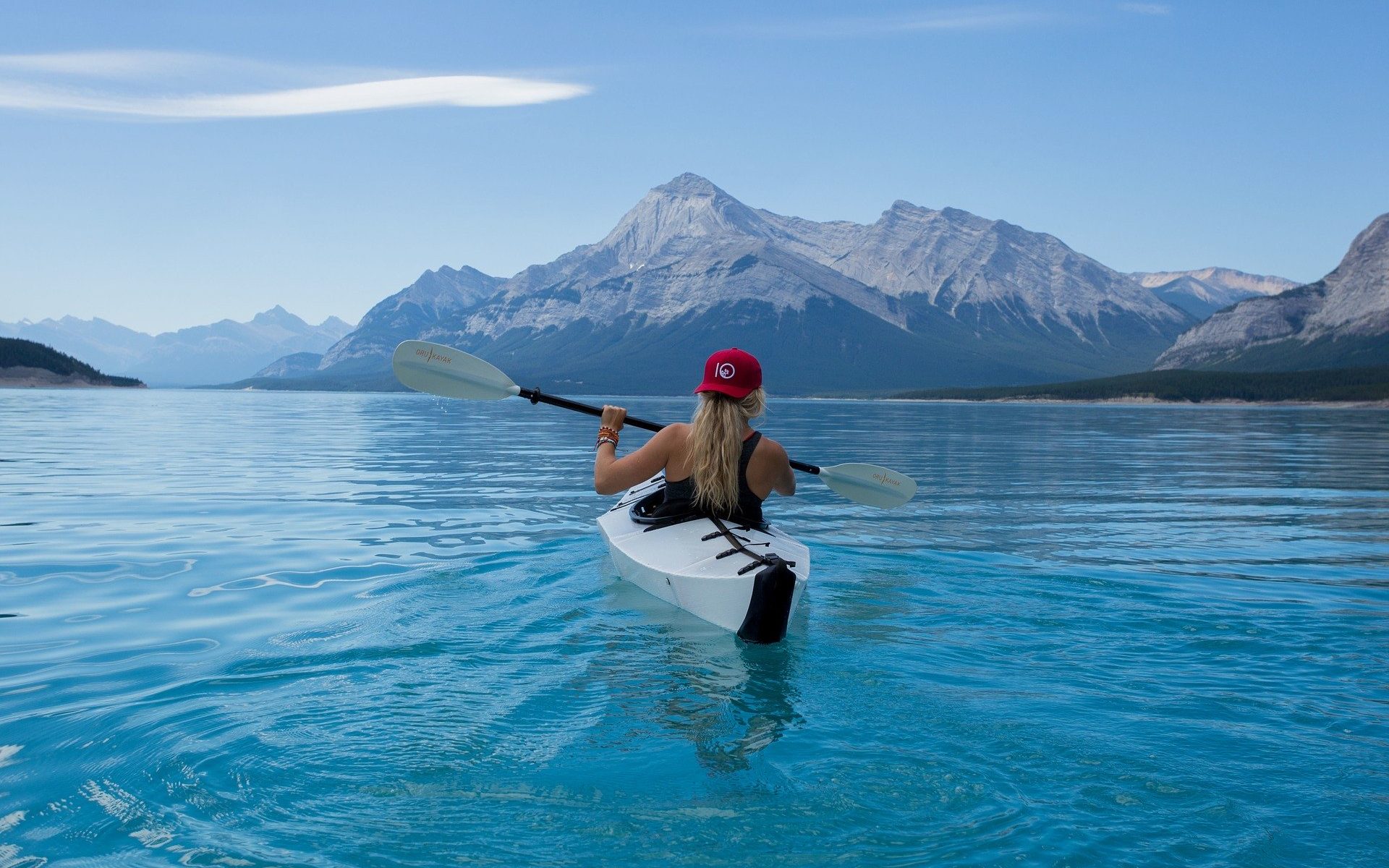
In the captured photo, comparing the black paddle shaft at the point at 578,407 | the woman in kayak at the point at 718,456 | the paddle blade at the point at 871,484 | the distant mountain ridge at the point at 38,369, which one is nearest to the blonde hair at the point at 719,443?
the woman in kayak at the point at 718,456

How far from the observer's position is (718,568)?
27.1 feet

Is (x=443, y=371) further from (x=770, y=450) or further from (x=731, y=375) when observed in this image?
(x=731, y=375)

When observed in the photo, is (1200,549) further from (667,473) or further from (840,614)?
(667,473)

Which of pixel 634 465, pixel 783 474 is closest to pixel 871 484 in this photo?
pixel 783 474

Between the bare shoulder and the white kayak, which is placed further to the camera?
the bare shoulder

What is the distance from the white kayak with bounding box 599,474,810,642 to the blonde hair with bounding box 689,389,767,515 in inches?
13.3

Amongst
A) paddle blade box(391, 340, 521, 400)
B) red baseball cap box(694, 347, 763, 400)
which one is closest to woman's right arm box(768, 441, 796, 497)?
red baseball cap box(694, 347, 763, 400)

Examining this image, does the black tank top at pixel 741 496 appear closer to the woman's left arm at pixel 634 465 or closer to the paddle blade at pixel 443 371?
the woman's left arm at pixel 634 465

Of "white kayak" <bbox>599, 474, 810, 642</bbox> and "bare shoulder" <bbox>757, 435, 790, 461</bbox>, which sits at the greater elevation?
"bare shoulder" <bbox>757, 435, 790, 461</bbox>

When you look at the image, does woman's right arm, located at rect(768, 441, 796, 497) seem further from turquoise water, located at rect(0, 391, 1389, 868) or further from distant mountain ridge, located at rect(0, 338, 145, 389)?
distant mountain ridge, located at rect(0, 338, 145, 389)

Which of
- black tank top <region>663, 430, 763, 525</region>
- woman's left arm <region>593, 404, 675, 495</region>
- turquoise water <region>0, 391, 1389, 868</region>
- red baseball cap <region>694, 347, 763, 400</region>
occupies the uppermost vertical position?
red baseball cap <region>694, 347, 763, 400</region>

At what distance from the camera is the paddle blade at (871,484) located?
13.8 meters

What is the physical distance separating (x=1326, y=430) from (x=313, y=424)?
203 feet

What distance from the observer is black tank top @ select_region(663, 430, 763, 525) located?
8859 millimetres
